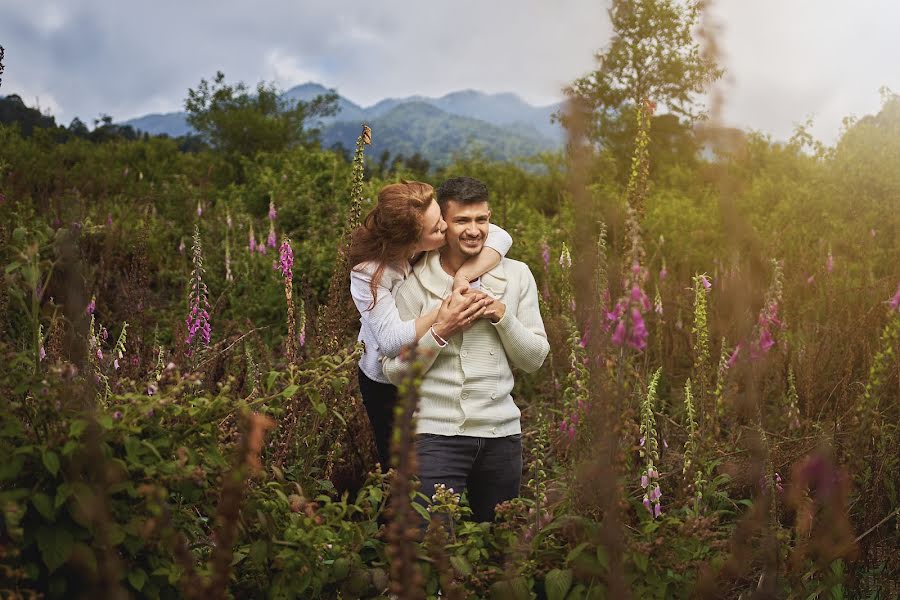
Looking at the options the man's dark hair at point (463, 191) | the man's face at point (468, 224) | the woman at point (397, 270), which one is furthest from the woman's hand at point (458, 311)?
the man's dark hair at point (463, 191)

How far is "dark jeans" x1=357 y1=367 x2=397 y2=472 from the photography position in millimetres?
3205

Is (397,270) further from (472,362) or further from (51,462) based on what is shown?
(51,462)

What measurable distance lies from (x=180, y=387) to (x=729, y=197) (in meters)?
1.33

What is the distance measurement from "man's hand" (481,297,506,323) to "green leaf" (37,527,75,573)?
1.55 meters

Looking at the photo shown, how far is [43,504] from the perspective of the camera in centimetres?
165

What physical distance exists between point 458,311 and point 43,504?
4.87ft

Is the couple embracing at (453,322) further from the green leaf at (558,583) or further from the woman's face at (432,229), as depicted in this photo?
the green leaf at (558,583)

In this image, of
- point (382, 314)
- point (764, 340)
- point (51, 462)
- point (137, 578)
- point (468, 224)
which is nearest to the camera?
Answer: point (51, 462)

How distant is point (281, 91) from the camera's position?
85.7 feet

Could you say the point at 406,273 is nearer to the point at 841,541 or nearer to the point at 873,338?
the point at 841,541

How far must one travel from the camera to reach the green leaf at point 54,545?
5.48 feet

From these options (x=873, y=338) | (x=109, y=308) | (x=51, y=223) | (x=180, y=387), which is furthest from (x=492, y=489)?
(x=51, y=223)

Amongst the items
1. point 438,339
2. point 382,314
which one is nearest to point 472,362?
point 438,339

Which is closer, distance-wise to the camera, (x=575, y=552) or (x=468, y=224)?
(x=575, y=552)
